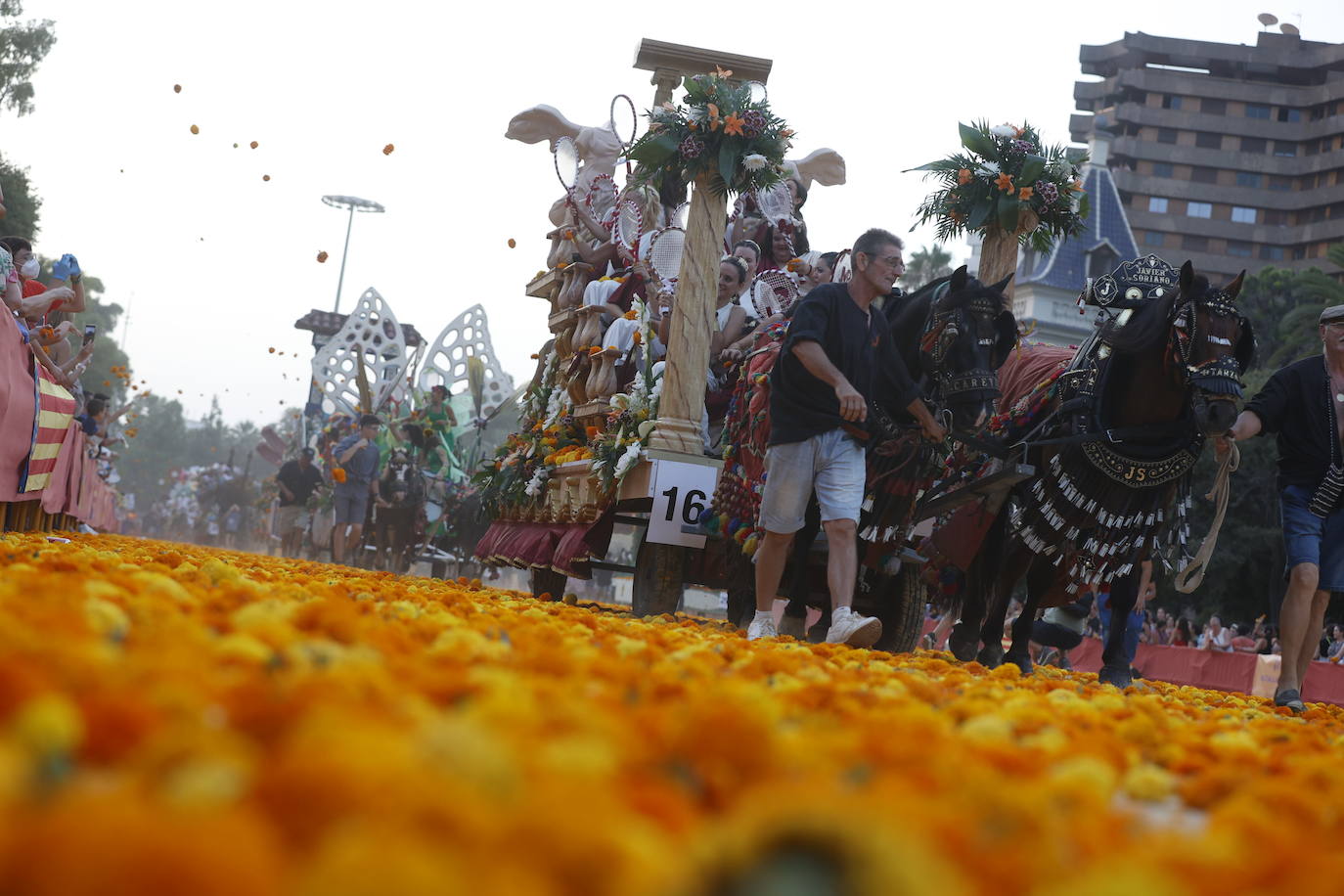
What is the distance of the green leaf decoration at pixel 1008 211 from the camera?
8.83m

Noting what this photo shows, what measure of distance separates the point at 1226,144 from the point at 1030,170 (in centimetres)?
8704

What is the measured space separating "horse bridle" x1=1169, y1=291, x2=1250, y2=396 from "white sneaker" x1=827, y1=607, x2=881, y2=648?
1.91 meters

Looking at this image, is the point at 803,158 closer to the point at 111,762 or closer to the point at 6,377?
the point at 6,377

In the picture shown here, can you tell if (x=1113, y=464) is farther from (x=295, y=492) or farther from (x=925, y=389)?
(x=295, y=492)

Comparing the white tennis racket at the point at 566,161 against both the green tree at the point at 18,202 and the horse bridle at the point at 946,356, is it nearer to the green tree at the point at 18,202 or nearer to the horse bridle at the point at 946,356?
the horse bridle at the point at 946,356

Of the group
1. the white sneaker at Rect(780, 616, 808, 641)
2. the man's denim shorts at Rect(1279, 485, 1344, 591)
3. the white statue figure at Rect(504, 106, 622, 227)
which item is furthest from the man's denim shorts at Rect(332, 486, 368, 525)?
the man's denim shorts at Rect(1279, 485, 1344, 591)

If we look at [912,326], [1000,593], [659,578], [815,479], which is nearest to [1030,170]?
[912,326]

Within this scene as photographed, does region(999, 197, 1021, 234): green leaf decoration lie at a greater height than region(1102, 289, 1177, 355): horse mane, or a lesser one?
greater

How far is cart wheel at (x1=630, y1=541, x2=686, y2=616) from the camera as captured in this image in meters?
8.59

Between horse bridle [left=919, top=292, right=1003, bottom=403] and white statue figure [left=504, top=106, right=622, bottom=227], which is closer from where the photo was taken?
horse bridle [left=919, top=292, right=1003, bottom=403]

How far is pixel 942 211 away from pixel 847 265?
0.79 metres

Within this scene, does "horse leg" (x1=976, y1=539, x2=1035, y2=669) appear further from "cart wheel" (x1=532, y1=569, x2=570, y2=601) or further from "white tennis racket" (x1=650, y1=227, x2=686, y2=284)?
"white tennis racket" (x1=650, y1=227, x2=686, y2=284)

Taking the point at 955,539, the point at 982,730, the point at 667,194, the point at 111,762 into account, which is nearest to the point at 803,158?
the point at 667,194

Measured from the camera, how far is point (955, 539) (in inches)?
304
